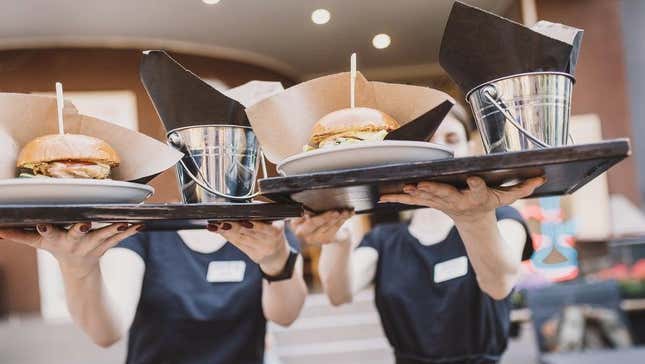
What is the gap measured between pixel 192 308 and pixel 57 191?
0.61 m

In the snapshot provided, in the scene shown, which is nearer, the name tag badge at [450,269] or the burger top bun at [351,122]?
the burger top bun at [351,122]

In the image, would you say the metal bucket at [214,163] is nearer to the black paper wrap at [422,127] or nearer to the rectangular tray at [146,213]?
the rectangular tray at [146,213]

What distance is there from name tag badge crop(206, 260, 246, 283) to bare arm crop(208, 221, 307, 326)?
0.26 feet

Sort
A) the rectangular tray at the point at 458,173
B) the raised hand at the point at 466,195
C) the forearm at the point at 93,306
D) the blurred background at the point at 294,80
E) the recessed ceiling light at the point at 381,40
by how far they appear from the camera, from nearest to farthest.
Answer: the rectangular tray at the point at 458,173
the raised hand at the point at 466,195
the forearm at the point at 93,306
the recessed ceiling light at the point at 381,40
the blurred background at the point at 294,80

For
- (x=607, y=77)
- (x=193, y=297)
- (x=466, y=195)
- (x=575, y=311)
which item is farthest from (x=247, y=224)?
(x=607, y=77)

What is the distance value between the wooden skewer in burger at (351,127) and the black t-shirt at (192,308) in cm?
50

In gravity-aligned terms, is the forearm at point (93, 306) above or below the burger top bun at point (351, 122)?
below

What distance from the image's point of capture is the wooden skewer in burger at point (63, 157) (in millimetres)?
865

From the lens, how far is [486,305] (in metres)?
1.51

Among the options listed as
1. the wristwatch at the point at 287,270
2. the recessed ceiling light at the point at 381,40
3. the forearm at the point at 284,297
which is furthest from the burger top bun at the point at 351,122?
the recessed ceiling light at the point at 381,40

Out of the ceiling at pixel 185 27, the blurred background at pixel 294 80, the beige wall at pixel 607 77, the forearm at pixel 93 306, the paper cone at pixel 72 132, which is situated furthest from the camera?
the beige wall at pixel 607 77

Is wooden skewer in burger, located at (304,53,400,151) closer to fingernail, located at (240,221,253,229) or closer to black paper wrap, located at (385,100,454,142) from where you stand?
black paper wrap, located at (385,100,454,142)

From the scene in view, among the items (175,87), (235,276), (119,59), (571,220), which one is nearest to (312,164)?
(175,87)

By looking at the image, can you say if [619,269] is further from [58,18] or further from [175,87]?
[58,18]
